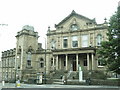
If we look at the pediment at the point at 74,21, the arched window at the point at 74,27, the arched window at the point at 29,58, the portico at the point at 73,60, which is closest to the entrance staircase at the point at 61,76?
the portico at the point at 73,60

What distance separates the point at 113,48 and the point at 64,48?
24.4 meters

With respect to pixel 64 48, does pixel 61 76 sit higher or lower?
lower

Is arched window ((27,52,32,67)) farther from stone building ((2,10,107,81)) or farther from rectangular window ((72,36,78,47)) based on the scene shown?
rectangular window ((72,36,78,47))

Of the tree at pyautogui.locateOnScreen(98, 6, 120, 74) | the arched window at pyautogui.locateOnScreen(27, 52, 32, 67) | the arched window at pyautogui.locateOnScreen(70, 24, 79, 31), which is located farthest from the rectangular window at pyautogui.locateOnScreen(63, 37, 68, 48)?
the tree at pyautogui.locateOnScreen(98, 6, 120, 74)

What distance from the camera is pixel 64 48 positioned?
4825 centimetres

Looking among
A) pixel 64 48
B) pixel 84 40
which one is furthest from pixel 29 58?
pixel 84 40

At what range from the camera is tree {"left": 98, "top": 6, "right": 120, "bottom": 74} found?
23.9 m

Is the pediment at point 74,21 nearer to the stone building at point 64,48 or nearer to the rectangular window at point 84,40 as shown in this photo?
the stone building at point 64,48

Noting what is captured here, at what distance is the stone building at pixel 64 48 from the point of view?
144 ft

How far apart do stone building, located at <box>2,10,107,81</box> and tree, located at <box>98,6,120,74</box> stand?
1611 cm

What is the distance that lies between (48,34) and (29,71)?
10.5m

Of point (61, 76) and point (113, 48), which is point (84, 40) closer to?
point (61, 76)

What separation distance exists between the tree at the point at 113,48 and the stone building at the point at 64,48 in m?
16.1

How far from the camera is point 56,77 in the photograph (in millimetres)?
42688
